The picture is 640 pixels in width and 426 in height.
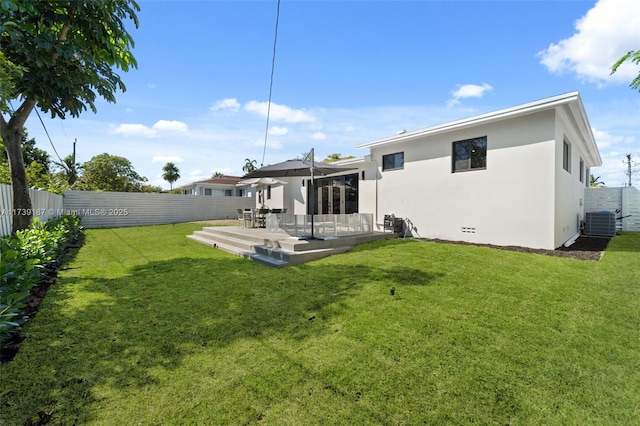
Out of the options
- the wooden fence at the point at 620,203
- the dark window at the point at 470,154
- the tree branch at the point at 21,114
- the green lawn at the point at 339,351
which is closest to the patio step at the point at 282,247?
the green lawn at the point at 339,351

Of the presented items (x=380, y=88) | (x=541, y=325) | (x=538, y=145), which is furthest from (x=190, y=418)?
(x=380, y=88)

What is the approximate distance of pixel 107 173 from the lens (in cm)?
2642

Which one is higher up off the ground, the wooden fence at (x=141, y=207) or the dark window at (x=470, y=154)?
the dark window at (x=470, y=154)

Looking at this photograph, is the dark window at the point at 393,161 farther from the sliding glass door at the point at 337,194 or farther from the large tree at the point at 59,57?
the large tree at the point at 59,57

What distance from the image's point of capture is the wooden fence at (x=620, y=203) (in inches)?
531

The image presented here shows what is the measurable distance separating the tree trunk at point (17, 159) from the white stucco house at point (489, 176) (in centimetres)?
682

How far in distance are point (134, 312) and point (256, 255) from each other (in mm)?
3856

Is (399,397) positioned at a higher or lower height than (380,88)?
lower

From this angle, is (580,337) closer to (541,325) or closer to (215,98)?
(541,325)

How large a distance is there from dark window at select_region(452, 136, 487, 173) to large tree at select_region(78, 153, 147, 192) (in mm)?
27919

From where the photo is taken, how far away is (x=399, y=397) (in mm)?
2287

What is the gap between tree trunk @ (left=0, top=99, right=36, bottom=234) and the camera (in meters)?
6.27

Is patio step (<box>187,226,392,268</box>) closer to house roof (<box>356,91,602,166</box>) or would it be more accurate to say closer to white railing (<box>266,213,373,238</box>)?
white railing (<box>266,213,373,238</box>)

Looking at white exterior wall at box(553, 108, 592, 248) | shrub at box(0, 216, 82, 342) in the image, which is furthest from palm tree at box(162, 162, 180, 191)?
white exterior wall at box(553, 108, 592, 248)
